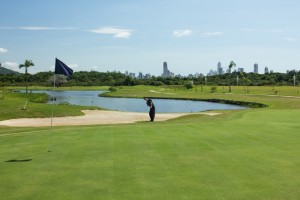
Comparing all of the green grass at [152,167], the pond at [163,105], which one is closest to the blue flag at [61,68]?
the green grass at [152,167]

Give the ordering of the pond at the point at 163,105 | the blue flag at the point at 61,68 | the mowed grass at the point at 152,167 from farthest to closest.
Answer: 1. the pond at the point at 163,105
2. the blue flag at the point at 61,68
3. the mowed grass at the point at 152,167

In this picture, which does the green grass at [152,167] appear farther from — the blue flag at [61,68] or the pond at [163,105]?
the pond at [163,105]

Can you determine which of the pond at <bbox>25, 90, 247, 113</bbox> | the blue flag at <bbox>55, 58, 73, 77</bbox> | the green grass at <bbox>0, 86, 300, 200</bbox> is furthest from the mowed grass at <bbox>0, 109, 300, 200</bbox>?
the pond at <bbox>25, 90, 247, 113</bbox>

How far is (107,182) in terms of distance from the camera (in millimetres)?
10234

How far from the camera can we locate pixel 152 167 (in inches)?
462

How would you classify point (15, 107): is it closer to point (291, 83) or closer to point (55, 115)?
point (55, 115)

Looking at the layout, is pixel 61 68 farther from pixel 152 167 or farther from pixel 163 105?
pixel 163 105

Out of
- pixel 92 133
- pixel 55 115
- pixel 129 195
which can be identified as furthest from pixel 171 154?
pixel 55 115

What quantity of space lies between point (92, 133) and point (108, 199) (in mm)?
11040

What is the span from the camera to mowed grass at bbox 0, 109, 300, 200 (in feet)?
30.9

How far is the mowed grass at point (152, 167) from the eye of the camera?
943 centimetres

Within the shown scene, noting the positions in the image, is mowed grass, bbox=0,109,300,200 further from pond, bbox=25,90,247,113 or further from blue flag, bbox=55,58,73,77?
pond, bbox=25,90,247,113

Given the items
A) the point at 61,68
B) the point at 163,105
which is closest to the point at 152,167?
the point at 61,68

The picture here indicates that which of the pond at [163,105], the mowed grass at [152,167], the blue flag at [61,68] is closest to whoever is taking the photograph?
the mowed grass at [152,167]
